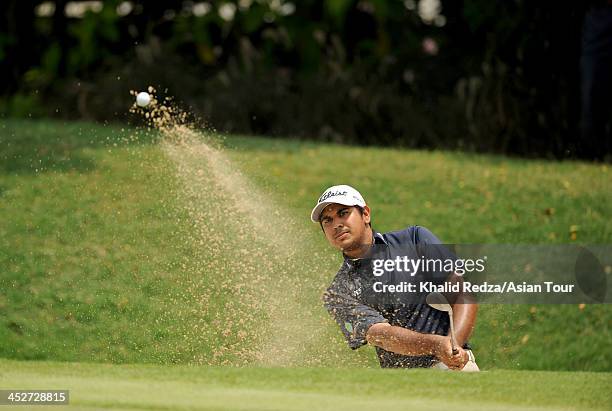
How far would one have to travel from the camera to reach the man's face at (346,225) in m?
4.77

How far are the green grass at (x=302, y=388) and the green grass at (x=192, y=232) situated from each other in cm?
111

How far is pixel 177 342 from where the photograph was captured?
6562 mm

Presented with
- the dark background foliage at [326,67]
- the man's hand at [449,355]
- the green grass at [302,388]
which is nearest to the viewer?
the green grass at [302,388]

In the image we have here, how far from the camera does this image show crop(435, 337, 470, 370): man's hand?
15.0 ft

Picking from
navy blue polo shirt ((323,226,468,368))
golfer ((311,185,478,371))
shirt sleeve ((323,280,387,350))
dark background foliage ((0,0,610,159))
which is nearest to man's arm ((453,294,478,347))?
golfer ((311,185,478,371))

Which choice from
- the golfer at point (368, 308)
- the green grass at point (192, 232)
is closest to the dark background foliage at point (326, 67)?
the green grass at point (192, 232)

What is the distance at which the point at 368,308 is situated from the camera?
4.73m

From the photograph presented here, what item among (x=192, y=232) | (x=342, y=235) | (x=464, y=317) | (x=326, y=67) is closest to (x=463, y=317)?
(x=464, y=317)

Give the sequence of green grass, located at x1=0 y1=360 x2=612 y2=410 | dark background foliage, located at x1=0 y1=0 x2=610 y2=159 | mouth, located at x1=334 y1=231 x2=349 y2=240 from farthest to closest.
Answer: dark background foliage, located at x1=0 y1=0 x2=610 y2=159 < mouth, located at x1=334 y1=231 x2=349 y2=240 < green grass, located at x1=0 y1=360 x2=612 y2=410

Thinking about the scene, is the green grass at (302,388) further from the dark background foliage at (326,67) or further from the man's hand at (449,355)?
the dark background foliage at (326,67)

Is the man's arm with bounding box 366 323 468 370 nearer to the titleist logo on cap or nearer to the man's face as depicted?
the man's face

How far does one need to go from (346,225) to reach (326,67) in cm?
839

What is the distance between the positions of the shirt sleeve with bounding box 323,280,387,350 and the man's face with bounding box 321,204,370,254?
0.16 m

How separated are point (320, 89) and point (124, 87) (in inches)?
78.7
